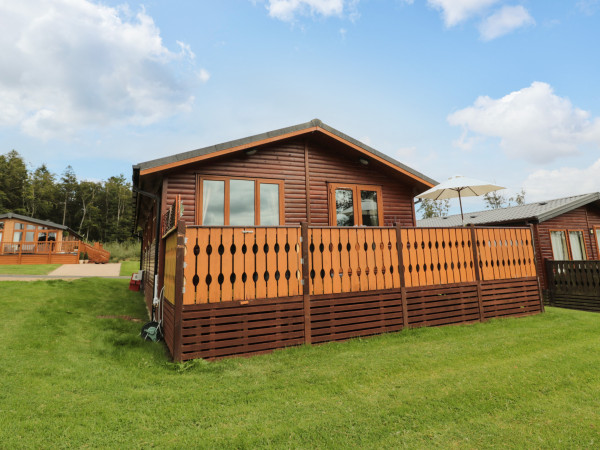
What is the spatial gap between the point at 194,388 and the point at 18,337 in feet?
12.7

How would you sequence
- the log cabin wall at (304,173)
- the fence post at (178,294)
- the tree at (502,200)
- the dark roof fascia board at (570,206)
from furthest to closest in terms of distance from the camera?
1. the tree at (502,200)
2. the dark roof fascia board at (570,206)
3. the log cabin wall at (304,173)
4. the fence post at (178,294)

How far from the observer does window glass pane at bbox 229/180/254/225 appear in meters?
8.02

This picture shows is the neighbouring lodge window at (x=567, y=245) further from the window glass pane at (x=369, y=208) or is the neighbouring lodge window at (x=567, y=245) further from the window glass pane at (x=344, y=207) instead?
the window glass pane at (x=344, y=207)

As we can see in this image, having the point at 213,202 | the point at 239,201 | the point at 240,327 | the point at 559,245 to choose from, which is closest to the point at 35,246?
the point at 213,202

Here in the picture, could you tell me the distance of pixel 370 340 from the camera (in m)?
5.57

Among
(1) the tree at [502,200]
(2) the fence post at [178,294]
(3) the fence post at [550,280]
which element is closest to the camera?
(2) the fence post at [178,294]

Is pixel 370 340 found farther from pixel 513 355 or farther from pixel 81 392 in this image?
pixel 81 392

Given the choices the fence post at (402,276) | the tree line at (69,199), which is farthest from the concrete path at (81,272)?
the tree line at (69,199)

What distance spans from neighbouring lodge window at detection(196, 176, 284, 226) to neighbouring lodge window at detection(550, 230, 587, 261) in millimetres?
13359

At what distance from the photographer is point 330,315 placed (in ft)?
18.3

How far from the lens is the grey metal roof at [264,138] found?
A: 708 cm

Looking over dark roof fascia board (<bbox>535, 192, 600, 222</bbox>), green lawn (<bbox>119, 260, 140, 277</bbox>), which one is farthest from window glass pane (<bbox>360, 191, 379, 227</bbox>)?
green lawn (<bbox>119, 260, 140, 277</bbox>)

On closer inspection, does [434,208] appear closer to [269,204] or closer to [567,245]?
[567,245]

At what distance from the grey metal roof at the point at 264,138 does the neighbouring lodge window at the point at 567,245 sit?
8.57 metres
